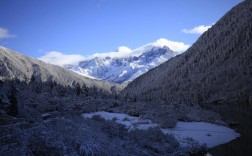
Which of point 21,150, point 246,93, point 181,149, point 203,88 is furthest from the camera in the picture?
point 203,88

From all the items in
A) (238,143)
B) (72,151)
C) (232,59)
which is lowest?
(238,143)

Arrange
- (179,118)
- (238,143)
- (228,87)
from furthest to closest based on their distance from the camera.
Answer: (228,87) → (179,118) → (238,143)

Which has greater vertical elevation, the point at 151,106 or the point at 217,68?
the point at 217,68

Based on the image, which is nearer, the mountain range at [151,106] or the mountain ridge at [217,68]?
the mountain range at [151,106]

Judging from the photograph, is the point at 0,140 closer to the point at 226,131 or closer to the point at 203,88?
the point at 226,131

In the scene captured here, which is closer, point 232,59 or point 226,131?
point 226,131

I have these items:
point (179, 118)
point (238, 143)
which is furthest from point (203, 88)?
point (238, 143)

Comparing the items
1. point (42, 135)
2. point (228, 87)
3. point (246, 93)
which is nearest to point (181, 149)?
point (42, 135)

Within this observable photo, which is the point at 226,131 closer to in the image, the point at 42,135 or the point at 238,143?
the point at 238,143

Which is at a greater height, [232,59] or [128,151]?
[232,59]

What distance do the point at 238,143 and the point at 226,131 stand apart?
567 cm

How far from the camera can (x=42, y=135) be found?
11.6 metres

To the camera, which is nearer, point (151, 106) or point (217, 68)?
point (151, 106)

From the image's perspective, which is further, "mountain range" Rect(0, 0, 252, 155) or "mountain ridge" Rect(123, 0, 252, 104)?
"mountain ridge" Rect(123, 0, 252, 104)
